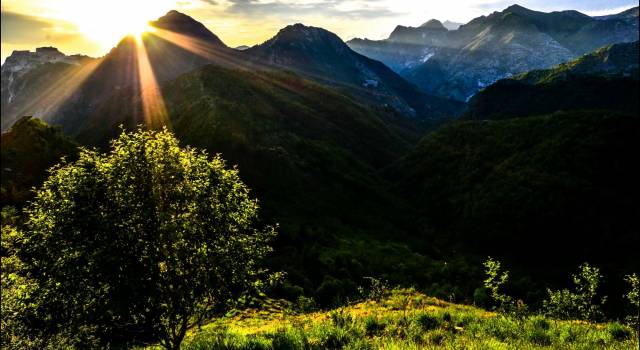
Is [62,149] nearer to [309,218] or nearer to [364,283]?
[309,218]

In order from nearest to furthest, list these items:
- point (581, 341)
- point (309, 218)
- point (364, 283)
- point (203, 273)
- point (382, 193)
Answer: point (581, 341), point (203, 273), point (364, 283), point (309, 218), point (382, 193)

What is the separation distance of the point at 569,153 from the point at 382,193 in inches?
2342

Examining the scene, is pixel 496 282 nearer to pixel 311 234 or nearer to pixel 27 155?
pixel 311 234

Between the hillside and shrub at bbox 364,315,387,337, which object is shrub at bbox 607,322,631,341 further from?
the hillside

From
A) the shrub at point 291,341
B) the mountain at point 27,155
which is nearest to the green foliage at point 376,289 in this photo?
the shrub at point 291,341

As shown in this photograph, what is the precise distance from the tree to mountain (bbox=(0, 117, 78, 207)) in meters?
93.7

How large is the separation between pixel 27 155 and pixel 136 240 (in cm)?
12941

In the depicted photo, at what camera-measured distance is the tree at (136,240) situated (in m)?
16.1

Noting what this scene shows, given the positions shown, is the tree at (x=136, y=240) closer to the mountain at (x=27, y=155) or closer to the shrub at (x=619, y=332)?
the shrub at (x=619, y=332)

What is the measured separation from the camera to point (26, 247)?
16.6 metres

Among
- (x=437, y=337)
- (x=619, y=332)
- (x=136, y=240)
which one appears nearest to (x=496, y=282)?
(x=619, y=332)

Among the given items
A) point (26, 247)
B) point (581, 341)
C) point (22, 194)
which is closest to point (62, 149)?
point (22, 194)

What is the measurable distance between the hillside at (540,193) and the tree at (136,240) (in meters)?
70.9

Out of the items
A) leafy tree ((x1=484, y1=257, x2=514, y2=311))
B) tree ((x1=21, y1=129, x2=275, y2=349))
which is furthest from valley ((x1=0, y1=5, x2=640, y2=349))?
leafy tree ((x1=484, y1=257, x2=514, y2=311))
